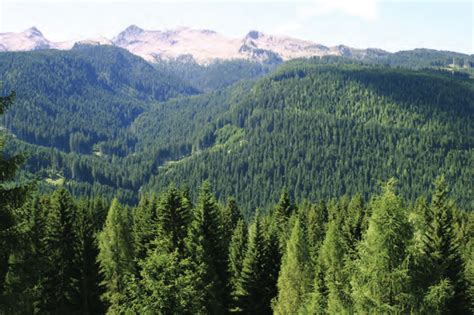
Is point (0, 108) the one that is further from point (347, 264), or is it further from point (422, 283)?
point (422, 283)

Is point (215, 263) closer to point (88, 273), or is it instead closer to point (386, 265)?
point (88, 273)

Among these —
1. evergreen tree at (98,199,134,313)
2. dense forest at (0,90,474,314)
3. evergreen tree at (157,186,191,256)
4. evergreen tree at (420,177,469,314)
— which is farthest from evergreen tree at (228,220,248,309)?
evergreen tree at (420,177,469,314)

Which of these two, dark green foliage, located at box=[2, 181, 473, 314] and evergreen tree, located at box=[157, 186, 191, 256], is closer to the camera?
dark green foliage, located at box=[2, 181, 473, 314]

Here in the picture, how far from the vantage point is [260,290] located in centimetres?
4694

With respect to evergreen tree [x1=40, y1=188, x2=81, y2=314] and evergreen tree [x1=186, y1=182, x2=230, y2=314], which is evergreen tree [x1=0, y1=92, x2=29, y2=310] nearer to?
evergreen tree [x1=186, y1=182, x2=230, y2=314]

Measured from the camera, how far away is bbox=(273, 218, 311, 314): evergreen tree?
4322 cm

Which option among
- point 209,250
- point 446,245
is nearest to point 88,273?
point 209,250

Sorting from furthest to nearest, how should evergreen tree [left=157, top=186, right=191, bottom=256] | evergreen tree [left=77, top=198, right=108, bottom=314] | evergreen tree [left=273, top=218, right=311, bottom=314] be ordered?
evergreen tree [left=77, top=198, right=108, bottom=314]
evergreen tree [left=273, top=218, right=311, bottom=314]
evergreen tree [left=157, top=186, right=191, bottom=256]

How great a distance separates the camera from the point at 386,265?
21.7 m

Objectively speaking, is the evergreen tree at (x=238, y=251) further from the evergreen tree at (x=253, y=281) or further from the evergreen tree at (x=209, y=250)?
the evergreen tree at (x=209, y=250)

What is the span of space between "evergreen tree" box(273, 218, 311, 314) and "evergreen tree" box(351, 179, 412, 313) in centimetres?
2151

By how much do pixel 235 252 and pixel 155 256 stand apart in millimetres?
30767

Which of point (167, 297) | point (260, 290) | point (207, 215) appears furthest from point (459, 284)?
point (167, 297)

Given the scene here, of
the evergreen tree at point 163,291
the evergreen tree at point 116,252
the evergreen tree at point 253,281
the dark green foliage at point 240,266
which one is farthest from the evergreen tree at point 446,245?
the evergreen tree at point 116,252
